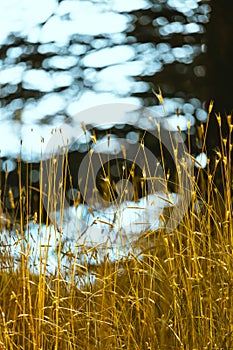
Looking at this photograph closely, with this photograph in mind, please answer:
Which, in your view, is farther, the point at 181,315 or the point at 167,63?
the point at 167,63

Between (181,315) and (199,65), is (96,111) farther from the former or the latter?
(181,315)

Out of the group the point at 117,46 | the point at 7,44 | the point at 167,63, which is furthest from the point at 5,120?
the point at 167,63

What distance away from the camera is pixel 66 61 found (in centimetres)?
518

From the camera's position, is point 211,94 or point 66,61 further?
point 66,61

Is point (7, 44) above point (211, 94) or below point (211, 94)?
above

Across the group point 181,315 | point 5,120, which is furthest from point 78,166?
point 181,315

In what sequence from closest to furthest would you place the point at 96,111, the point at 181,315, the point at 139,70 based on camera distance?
the point at 181,315 < the point at 96,111 < the point at 139,70

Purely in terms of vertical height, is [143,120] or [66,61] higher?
[66,61]

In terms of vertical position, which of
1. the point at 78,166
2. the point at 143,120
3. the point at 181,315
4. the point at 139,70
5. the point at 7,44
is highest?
the point at 7,44

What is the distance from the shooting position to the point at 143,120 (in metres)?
4.75

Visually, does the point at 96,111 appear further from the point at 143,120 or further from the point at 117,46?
the point at 117,46

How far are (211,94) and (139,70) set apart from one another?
1155mm

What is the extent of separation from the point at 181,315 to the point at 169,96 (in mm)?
3465

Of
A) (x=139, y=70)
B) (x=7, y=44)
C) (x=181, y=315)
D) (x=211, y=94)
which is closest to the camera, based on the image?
(x=181, y=315)
